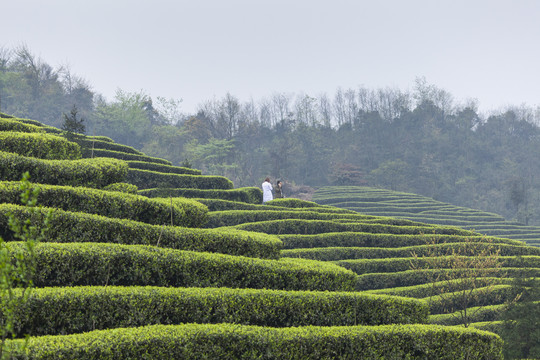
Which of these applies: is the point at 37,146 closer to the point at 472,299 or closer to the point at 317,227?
the point at 317,227

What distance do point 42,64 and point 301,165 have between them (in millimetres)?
44375

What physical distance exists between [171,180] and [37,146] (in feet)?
40.7

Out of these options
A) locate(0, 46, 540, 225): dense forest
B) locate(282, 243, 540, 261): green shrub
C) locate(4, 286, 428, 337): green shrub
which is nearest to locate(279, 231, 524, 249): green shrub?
locate(282, 243, 540, 261): green shrub

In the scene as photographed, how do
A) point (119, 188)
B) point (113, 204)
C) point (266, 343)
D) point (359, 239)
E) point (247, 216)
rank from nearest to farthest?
point (266, 343) < point (113, 204) < point (119, 188) < point (359, 239) < point (247, 216)

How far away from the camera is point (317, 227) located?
21.3 metres

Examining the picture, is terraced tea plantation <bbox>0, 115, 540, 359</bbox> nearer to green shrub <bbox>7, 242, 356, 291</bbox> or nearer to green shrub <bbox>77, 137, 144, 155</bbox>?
green shrub <bbox>7, 242, 356, 291</bbox>

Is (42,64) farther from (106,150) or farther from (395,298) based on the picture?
(395,298)

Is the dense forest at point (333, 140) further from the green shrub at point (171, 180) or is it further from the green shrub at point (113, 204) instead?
the green shrub at point (113, 204)

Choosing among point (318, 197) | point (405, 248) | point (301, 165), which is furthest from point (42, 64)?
point (405, 248)

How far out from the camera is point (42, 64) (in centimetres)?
7162

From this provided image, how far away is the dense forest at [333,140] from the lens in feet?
216

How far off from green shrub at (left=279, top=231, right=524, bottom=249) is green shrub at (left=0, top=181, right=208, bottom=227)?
795cm

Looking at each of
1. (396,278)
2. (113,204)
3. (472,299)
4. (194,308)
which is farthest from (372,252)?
(194,308)

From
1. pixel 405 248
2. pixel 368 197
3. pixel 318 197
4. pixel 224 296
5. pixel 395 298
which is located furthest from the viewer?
pixel 318 197
